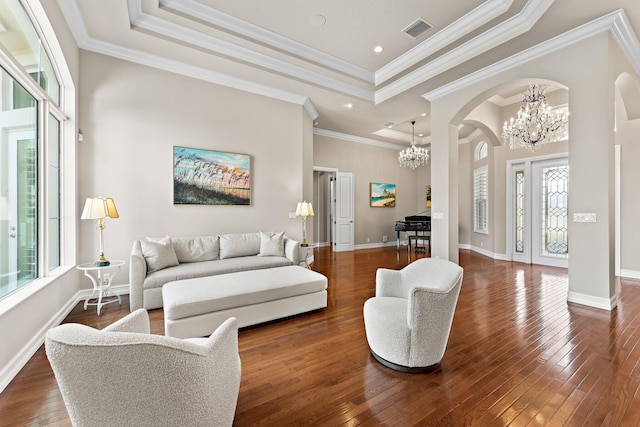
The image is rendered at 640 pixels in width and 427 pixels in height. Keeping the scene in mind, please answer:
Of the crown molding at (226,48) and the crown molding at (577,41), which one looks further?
the crown molding at (226,48)

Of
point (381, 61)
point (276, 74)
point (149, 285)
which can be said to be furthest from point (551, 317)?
point (276, 74)

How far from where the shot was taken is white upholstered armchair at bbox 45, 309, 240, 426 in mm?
946

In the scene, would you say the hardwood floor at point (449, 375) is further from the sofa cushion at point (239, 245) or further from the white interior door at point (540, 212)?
the white interior door at point (540, 212)

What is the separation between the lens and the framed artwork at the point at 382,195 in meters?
8.77

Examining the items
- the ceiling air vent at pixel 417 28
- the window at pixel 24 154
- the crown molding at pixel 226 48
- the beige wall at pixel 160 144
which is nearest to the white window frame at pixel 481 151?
the crown molding at pixel 226 48

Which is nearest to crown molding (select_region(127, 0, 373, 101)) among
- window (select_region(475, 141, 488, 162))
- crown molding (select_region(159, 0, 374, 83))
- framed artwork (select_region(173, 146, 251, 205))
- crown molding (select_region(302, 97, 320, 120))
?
crown molding (select_region(159, 0, 374, 83))

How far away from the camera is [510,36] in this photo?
11.8 ft

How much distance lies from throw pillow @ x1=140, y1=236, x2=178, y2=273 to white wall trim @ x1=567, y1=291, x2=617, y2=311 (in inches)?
206

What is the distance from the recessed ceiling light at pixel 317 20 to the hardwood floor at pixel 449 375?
12.1ft

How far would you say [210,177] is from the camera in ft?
15.3

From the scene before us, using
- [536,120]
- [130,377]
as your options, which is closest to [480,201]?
[536,120]

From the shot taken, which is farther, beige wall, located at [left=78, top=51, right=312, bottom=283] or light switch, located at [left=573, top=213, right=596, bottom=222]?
beige wall, located at [left=78, top=51, right=312, bottom=283]

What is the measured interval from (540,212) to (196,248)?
6796 millimetres

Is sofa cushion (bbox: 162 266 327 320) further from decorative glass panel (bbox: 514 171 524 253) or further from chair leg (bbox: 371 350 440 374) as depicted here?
decorative glass panel (bbox: 514 171 524 253)
